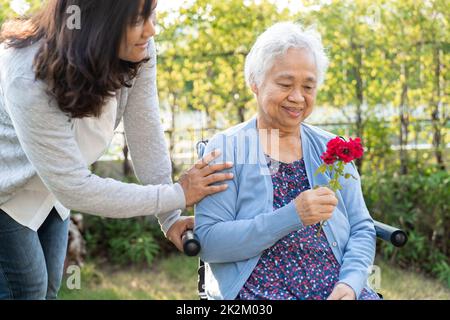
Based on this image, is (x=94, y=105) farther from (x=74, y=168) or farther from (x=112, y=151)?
(x=112, y=151)

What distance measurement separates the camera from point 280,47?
8.86 feet

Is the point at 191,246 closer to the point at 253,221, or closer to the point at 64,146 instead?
the point at 253,221

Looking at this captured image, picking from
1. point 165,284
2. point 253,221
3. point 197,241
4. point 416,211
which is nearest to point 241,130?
point 253,221

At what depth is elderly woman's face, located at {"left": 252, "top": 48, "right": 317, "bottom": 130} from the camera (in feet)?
8.86

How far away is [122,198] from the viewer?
2428mm

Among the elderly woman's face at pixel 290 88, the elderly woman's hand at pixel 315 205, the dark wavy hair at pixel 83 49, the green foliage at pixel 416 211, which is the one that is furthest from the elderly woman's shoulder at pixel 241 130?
the green foliage at pixel 416 211

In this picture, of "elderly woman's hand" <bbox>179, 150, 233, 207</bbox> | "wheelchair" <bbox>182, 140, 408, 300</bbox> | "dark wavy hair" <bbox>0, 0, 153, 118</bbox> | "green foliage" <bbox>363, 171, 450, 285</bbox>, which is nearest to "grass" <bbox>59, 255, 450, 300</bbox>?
"green foliage" <bbox>363, 171, 450, 285</bbox>

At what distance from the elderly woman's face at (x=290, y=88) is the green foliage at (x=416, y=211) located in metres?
2.53

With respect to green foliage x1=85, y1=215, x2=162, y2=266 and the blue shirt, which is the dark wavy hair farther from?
green foliage x1=85, y1=215, x2=162, y2=266

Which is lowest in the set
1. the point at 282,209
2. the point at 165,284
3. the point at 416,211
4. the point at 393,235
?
the point at 165,284

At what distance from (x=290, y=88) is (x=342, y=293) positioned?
2.52 feet

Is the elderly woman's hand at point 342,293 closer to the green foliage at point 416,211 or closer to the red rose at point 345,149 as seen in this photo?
the red rose at point 345,149

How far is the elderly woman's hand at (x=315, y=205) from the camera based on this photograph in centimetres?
249

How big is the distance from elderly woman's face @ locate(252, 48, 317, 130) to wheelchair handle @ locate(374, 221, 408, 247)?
0.52 m
